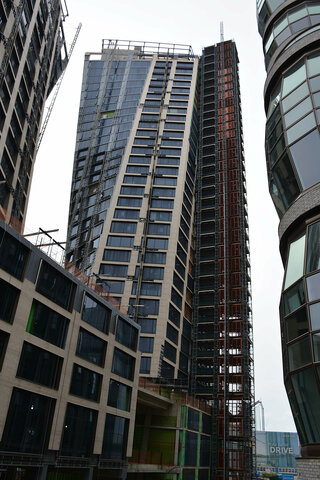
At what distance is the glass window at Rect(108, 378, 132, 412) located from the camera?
139 feet

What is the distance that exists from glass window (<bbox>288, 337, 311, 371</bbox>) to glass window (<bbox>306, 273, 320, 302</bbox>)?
1.65m

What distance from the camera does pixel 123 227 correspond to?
82.0 m

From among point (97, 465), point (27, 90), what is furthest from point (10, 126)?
point (97, 465)

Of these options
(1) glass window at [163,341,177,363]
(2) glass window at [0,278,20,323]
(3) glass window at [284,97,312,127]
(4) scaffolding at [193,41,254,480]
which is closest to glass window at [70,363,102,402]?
(2) glass window at [0,278,20,323]

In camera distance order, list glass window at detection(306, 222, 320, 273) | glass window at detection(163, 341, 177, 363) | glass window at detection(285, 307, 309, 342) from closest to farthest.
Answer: glass window at detection(285, 307, 309, 342), glass window at detection(306, 222, 320, 273), glass window at detection(163, 341, 177, 363)

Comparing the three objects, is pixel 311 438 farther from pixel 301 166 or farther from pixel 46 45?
pixel 46 45

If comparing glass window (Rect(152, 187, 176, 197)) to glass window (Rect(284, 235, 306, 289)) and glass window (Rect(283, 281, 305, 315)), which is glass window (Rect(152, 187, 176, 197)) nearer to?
glass window (Rect(284, 235, 306, 289))

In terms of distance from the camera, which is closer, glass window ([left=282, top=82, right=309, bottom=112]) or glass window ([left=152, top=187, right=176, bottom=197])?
glass window ([left=282, top=82, right=309, bottom=112])

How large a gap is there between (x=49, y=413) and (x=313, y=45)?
3095 centimetres

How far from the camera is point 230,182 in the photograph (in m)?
99.9

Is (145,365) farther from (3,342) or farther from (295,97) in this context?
(295,97)

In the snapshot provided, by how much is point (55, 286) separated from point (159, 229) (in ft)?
161

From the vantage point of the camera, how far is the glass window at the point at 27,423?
29.4m

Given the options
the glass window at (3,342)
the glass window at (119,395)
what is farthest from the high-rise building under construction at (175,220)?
the glass window at (3,342)
